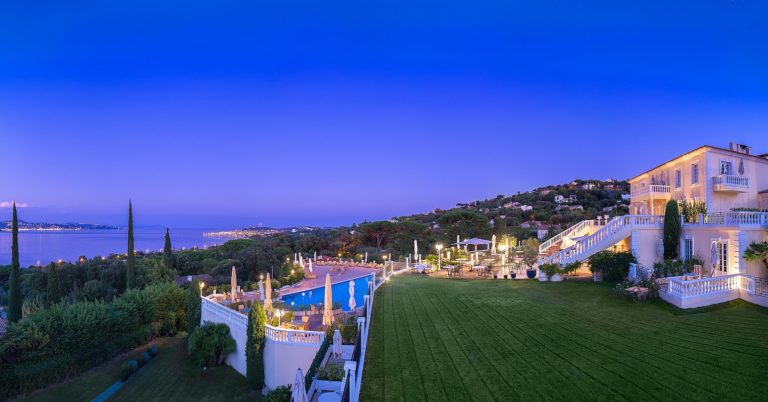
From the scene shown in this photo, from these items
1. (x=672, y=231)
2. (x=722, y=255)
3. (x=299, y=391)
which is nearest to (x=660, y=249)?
(x=672, y=231)

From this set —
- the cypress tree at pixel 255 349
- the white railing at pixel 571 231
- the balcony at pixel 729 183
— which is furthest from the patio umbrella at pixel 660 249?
the cypress tree at pixel 255 349

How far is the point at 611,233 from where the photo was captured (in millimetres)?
16031

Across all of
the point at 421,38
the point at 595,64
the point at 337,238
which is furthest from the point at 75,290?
the point at 595,64

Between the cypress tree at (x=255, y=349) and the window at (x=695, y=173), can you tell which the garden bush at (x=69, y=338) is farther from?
the window at (x=695, y=173)

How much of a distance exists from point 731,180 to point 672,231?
3.56 m

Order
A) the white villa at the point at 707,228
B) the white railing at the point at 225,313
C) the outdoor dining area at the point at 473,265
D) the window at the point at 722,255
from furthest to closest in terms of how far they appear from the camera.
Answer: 1. the outdoor dining area at the point at 473,265
2. the white railing at the point at 225,313
3. the window at the point at 722,255
4. the white villa at the point at 707,228

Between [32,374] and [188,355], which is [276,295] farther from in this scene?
[32,374]

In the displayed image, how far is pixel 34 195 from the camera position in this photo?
49188mm

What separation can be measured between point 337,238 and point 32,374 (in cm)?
3838

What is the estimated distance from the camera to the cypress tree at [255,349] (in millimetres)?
13703

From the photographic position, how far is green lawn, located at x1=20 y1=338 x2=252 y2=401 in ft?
46.0

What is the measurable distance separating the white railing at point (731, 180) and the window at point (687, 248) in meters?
2.91

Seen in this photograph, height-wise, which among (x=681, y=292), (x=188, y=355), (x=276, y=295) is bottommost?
(x=188, y=355)

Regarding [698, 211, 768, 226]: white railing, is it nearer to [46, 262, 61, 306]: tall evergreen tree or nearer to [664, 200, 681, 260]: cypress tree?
[664, 200, 681, 260]: cypress tree
